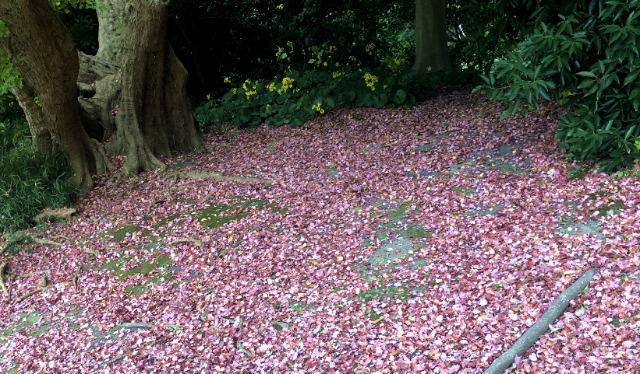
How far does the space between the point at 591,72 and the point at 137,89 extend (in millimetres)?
6423

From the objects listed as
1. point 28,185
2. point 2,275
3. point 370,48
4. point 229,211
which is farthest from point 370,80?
point 2,275

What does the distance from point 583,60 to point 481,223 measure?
189 cm

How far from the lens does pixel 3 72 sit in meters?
6.06

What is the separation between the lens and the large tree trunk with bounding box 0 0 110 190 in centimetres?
620

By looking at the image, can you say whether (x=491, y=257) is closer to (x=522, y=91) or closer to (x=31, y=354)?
(x=522, y=91)

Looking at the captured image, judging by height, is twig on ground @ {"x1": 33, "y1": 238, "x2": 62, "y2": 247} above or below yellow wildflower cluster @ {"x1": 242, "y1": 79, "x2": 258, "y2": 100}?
below

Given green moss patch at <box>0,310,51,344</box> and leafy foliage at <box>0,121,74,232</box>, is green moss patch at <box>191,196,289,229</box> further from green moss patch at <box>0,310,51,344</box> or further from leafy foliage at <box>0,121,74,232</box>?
leafy foliage at <box>0,121,74,232</box>

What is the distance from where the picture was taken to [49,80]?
22.3ft

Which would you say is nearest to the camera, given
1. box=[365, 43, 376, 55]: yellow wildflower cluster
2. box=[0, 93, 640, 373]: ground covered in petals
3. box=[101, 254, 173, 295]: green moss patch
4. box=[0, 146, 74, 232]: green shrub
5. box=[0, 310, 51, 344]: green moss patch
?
box=[0, 93, 640, 373]: ground covered in petals

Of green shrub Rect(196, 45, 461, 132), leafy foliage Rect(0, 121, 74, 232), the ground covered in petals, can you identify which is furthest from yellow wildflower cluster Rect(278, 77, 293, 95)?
leafy foliage Rect(0, 121, 74, 232)

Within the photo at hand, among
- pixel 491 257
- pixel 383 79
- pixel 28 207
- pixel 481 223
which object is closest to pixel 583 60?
pixel 481 223

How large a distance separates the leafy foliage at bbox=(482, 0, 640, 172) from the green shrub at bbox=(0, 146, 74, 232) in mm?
5966

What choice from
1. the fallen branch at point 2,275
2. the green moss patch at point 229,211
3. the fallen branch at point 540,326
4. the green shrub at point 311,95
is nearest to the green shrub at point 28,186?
the fallen branch at point 2,275

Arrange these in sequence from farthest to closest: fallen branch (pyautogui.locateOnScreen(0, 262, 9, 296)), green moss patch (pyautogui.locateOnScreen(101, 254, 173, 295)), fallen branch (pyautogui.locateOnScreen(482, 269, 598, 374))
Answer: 1. fallen branch (pyautogui.locateOnScreen(0, 262, 9, 296))
2. green moss patch (pyautogui.locateOnScreen(101, 254, 173, 295))
3. fallen branch (pyautogui.locateOnScreen(482, 269, 598, 374))
